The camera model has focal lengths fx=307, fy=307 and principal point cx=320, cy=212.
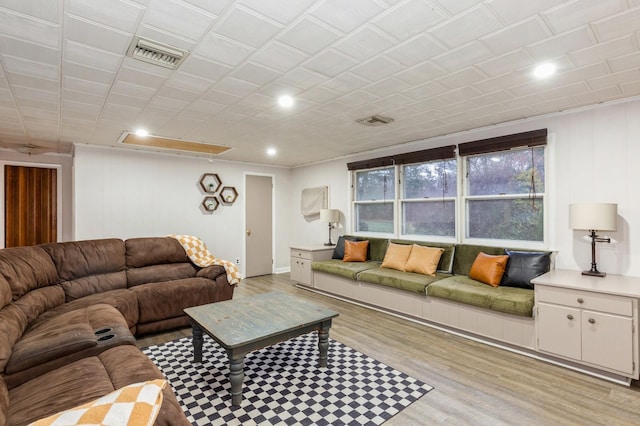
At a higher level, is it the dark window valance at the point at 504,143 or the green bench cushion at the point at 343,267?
the dark window valance at the point at 504,143

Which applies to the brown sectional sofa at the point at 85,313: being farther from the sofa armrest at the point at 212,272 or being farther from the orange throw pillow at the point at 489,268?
the orange throw pillow at the point at 489,268

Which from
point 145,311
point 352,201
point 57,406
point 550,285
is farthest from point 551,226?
point 145,311

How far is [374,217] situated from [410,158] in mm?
1251

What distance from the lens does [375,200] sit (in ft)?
17.8

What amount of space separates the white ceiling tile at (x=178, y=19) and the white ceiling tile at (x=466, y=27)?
1337mm

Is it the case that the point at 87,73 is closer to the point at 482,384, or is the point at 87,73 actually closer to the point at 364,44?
the point at 364,44

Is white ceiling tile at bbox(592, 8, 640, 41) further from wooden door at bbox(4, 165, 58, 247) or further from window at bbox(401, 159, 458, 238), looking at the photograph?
wooden door at bbox(4, 165, 58, 247)

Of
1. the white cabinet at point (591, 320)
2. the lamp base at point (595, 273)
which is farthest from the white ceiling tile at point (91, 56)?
the lamp base at point (595, 273)

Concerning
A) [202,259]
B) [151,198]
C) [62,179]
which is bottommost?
[202,259]

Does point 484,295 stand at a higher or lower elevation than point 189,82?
lower

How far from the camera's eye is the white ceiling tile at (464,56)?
6.70ft

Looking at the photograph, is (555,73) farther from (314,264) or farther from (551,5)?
(314,264)

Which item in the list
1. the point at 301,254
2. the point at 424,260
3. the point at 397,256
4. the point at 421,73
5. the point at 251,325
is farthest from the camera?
the point at 301,254

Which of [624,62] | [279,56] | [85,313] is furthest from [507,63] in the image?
[85,313]
